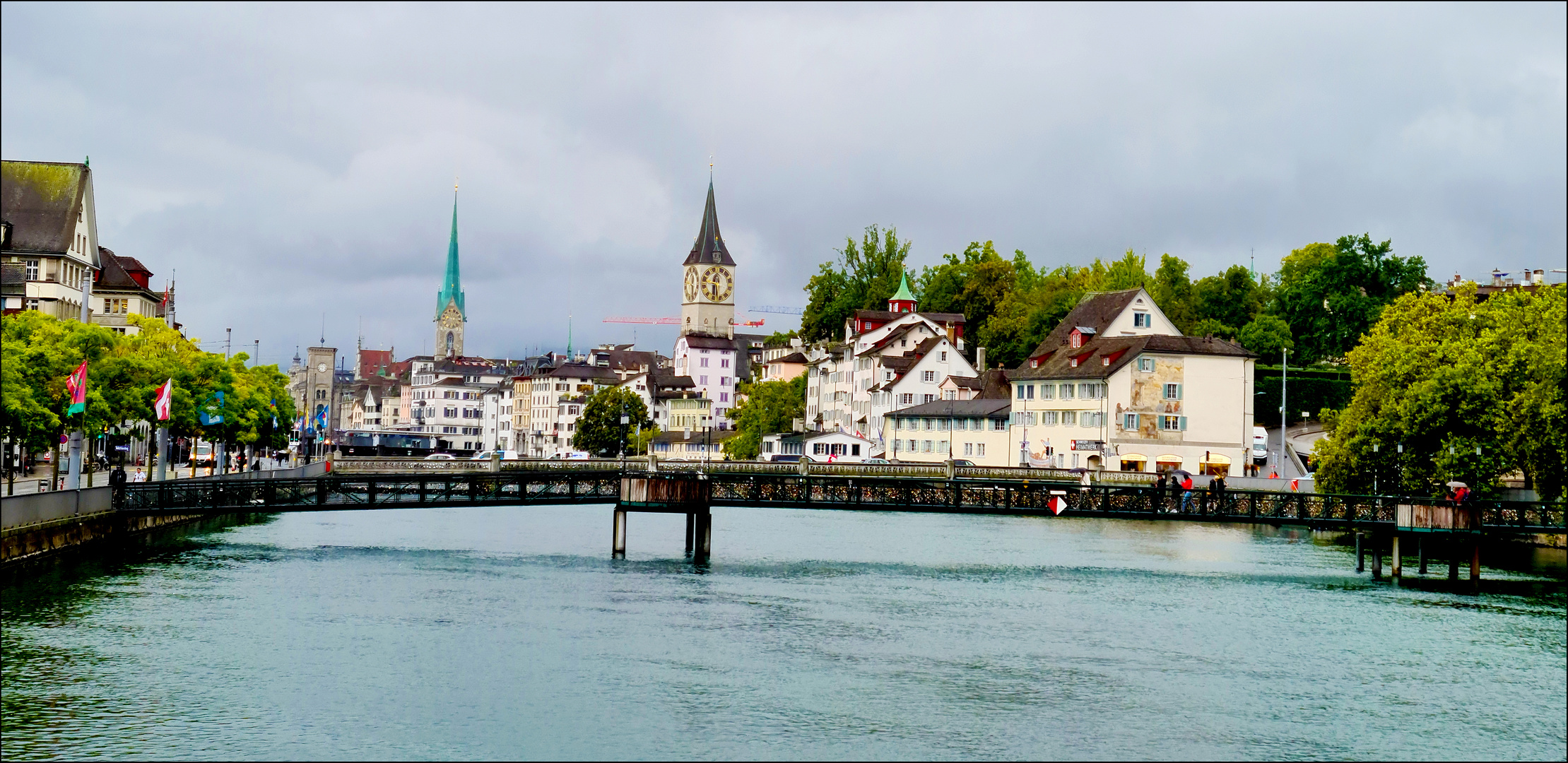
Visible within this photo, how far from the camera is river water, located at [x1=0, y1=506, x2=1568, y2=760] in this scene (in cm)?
2856

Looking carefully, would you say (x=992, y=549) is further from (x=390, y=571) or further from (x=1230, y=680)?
(x=1230, y=680)

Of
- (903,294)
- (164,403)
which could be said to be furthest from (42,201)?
(903,294)

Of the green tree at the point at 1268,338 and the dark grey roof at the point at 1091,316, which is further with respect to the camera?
the green tree at the point at 1268,338

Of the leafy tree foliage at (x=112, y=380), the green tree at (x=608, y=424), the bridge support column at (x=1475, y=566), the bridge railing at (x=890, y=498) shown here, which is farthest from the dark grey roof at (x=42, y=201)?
the green tree at (x=608, y=424)

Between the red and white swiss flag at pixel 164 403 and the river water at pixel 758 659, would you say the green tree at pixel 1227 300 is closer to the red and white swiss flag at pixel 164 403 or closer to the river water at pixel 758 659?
the river water at pixel 758 659

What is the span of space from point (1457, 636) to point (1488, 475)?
80.7ft

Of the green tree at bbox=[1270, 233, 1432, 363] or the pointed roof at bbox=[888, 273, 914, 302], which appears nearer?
the green tree at bbox=[1270, 233, 1432, 363]

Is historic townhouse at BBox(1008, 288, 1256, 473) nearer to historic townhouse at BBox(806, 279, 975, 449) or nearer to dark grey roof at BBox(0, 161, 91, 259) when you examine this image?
historic townhouse at BBox(806, 279, 975, 449)

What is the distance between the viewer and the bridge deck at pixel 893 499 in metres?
56.0

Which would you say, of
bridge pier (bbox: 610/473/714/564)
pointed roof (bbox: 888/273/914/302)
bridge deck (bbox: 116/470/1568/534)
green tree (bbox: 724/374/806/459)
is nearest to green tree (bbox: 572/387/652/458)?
green tree (bbox: 724/374/806/459)

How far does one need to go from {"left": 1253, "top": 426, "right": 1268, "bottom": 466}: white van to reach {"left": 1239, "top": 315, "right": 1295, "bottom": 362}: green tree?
1067 centimetres

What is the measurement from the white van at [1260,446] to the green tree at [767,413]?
58831 millimetres

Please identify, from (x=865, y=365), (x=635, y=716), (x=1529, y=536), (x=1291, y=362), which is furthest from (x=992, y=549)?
(x=865, y=365)

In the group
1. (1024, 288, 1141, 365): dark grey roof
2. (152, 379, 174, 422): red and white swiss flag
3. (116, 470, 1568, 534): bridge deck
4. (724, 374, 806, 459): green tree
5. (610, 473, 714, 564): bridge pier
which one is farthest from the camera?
(724, 374, 806, 459): green tree
